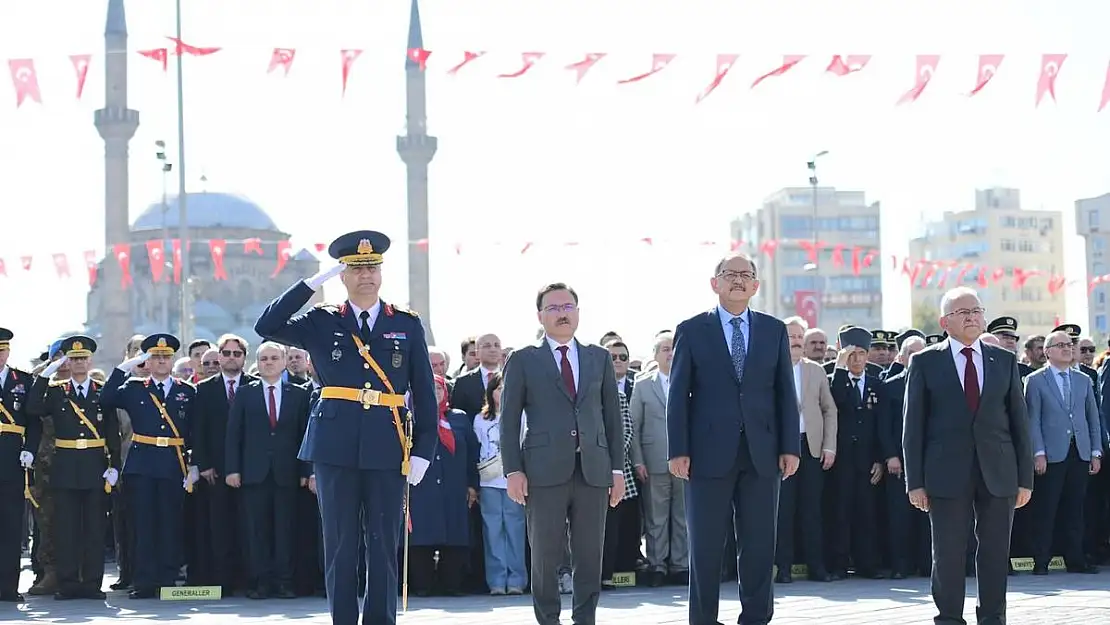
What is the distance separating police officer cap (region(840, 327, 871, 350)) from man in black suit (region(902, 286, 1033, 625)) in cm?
538

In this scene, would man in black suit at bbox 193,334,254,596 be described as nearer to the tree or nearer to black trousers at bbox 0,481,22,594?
black trousers at bbox 0,481,22,594

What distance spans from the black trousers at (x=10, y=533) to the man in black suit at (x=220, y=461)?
136 centimetres

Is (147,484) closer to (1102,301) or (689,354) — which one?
(689,354)

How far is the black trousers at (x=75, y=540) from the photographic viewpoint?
12.7 meters

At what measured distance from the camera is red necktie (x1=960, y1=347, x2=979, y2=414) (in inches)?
326

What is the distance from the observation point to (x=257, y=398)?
1262 centimetres

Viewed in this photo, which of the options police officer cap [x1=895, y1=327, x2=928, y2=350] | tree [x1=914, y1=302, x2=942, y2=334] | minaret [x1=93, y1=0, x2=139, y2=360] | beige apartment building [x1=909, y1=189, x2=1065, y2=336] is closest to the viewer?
police officer cap [x1=895, y1=327, x2=928, y2=350]

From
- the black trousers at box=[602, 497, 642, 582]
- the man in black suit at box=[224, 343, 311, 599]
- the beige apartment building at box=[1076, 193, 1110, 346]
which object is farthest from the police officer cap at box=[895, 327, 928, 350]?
the beige apartment building at box=[1076, 193, 1110, 346]

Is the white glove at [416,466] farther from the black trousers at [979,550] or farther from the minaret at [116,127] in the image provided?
the minaret at [116,127]

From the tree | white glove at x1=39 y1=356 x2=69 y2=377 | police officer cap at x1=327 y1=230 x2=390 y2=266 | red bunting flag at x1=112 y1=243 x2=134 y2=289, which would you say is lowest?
white glove at x1=39 y1=356 x2=69 y2=377

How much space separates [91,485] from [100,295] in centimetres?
8148

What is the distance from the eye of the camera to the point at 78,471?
495 inches

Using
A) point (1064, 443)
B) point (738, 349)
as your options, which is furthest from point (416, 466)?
point (1064, 443)

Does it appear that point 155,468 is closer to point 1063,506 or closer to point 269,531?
point 269,531
